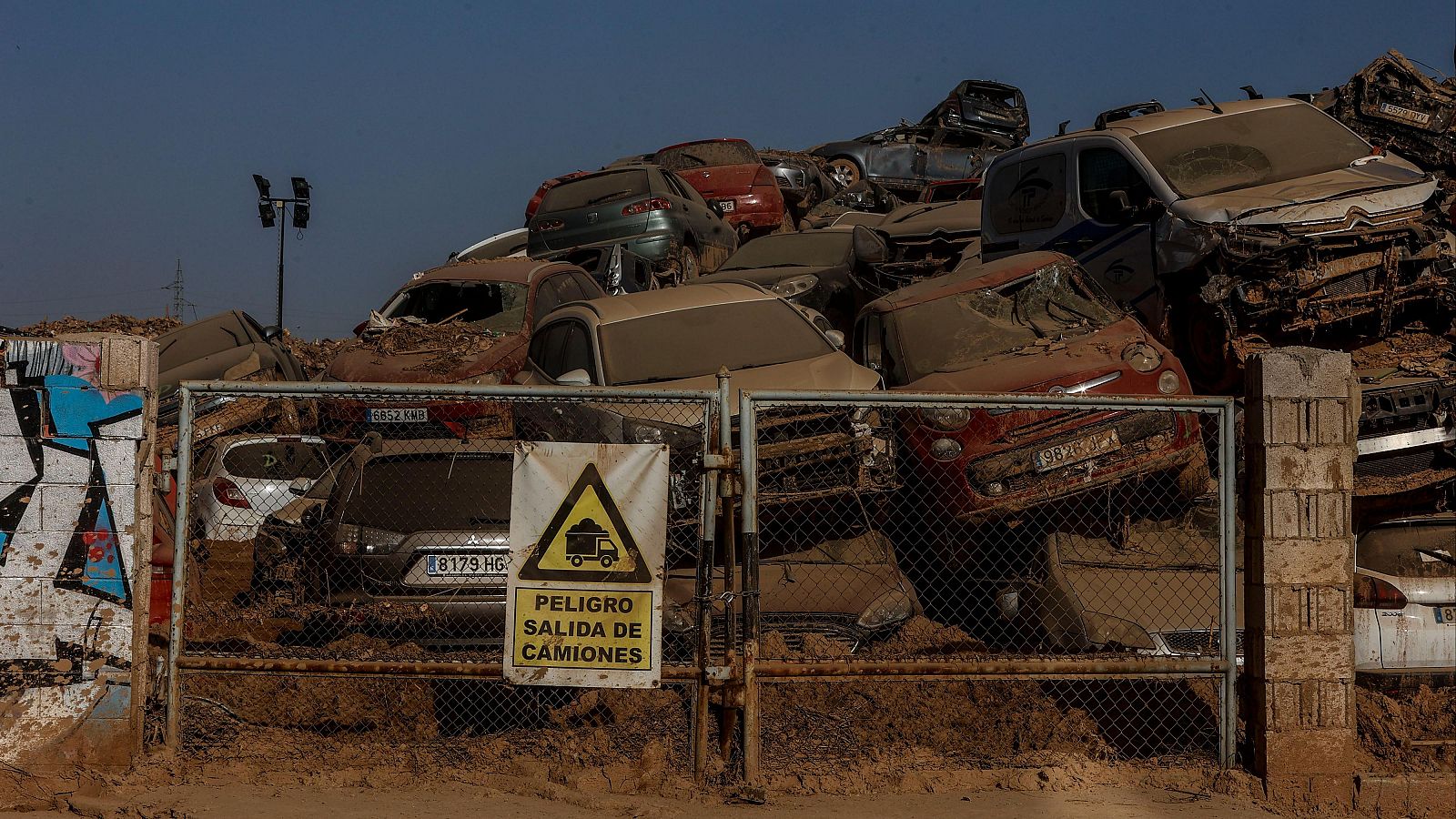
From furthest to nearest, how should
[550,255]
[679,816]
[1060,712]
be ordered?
[550,255], [1060,712], [679,816]

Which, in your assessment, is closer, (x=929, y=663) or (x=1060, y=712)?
(x=929, y=663)

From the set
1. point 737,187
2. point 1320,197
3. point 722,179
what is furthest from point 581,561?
point 722,179

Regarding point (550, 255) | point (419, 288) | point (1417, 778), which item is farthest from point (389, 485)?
point (550, 255)

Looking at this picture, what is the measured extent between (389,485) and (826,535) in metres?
2.42

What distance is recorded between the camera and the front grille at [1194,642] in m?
5.71

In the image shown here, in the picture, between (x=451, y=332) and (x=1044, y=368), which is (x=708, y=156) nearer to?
(x=451, y=332)

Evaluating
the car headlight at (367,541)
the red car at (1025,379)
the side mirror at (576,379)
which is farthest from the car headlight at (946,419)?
the car headlight at (367,541)

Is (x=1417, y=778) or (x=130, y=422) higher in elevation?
(x=130, y=422)

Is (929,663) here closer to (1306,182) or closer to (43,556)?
(43,556)

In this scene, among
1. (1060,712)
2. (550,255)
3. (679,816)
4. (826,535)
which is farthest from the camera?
(550,255)

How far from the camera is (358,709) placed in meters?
5.94

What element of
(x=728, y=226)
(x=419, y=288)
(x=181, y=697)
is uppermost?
(x=728, y=226)

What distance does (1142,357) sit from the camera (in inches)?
295

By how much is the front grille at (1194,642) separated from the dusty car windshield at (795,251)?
7928 millimetres
